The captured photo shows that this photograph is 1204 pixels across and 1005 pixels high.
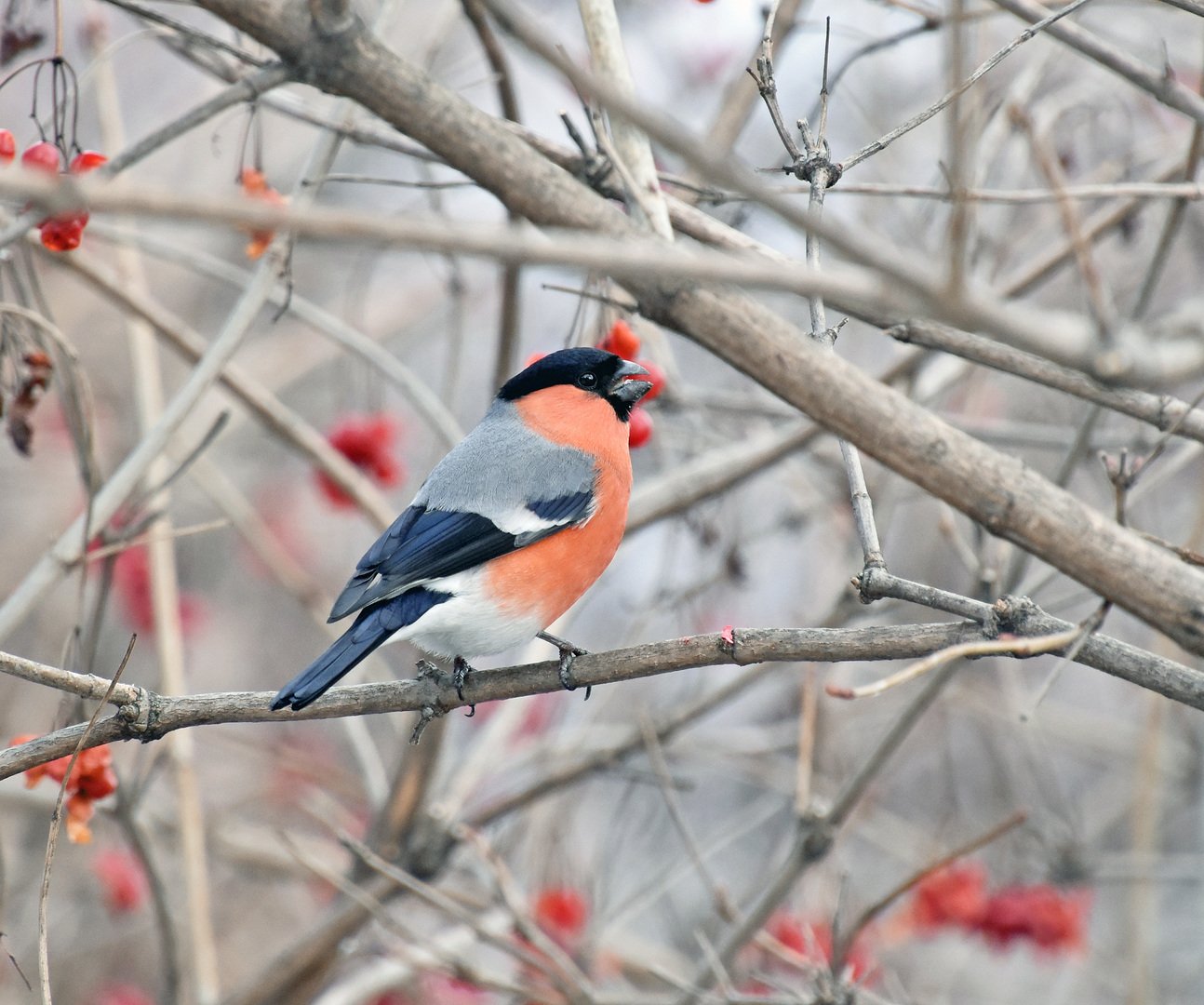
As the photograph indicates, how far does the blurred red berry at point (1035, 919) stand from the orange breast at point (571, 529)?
4.95 ft

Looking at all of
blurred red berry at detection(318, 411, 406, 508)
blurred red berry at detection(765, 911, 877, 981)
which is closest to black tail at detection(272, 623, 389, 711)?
blurred red berry at detection(318, 411, 406, 508)

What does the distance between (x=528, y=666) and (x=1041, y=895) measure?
177cm

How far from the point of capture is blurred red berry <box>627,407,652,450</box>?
2930 mm

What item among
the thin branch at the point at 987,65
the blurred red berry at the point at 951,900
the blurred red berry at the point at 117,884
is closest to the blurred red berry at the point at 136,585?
the blurred red berry at the point at 117,884

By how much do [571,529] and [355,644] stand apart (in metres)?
0.63

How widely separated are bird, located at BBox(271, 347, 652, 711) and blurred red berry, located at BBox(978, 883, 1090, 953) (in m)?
1.51

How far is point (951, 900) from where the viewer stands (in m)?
3.37

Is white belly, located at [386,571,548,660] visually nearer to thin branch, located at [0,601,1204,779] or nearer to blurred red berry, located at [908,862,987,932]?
thin branch, located at [0,601,1204,779]

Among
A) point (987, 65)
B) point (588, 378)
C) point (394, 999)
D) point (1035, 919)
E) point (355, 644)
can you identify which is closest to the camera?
point (987, 65)

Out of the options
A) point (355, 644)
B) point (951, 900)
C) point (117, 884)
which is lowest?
point (117, 884)

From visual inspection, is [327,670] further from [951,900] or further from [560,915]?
[951,900]

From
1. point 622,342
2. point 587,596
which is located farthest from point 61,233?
point 587,596

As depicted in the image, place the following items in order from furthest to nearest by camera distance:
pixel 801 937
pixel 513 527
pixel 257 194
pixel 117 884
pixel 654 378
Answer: pixel 117 884, pixel 801 937, pixel 654 378, pixel 513 527, pixel 257 194

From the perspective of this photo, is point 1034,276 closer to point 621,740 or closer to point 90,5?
point 621,740
